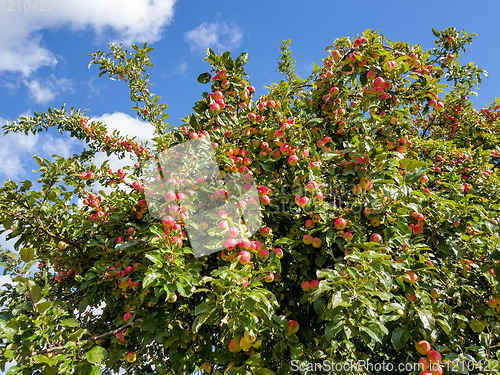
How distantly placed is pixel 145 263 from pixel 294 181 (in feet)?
4.08

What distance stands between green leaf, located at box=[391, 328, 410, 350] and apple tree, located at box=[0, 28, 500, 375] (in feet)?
0.04

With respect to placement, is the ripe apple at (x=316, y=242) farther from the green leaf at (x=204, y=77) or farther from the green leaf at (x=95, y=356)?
the green leaf at (x=204, y=77)

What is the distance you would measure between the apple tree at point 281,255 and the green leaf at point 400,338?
0.01m

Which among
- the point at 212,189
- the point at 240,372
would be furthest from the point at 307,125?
the point at 240,372

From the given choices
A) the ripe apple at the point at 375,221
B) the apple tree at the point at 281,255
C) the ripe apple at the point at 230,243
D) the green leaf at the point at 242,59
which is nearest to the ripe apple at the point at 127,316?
the apple tree at the point at 281,255

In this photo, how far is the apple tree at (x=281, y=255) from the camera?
1.78 meters

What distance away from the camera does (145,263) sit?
214cm

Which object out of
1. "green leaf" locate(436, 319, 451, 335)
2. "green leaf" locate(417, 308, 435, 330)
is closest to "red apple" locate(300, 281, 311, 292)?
"green leaf" locate(417, 308, 435, 330)

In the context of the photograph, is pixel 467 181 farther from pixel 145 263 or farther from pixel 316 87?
pixel 145 263

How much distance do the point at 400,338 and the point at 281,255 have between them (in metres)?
0.86

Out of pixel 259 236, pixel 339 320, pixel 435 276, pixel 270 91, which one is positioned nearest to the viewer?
pixel 339 320

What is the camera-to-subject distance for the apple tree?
1781 millimetres

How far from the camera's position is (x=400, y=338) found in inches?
74.0

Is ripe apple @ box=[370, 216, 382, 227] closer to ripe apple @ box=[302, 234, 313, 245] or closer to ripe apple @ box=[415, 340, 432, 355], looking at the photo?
ripe apple @ box=[302, 234, 313, 245]
